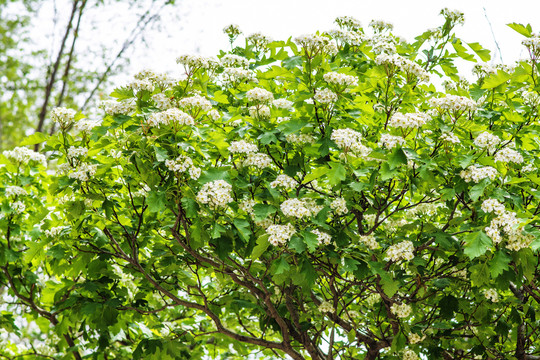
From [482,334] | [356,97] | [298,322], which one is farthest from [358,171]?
[482,334]

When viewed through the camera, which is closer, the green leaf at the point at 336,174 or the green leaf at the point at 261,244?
the green leaf at the point at 336,174

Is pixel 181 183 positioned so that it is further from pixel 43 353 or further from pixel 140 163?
pixel 43 353

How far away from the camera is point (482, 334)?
4.91 metres

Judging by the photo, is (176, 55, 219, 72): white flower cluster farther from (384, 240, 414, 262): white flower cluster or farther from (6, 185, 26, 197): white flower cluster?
(6, 185, 26, 197): white flower cluster

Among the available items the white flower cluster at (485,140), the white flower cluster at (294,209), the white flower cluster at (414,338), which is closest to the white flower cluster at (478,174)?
the white flower cluster at (485,140)

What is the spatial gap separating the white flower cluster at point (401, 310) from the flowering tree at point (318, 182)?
20mm

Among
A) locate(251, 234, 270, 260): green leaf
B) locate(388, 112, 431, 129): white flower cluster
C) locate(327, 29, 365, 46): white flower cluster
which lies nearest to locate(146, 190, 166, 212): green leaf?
locate(251, 234, 270, 260): green leaf

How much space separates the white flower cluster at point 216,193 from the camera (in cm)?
345

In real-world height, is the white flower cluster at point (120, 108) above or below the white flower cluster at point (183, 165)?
above

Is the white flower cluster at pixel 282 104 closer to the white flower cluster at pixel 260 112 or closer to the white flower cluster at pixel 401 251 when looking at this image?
the white flower cluster at pixel 260 112

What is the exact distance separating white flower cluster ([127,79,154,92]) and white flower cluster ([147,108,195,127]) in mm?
356

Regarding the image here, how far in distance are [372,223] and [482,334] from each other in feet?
4.84

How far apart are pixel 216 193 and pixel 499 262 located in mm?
1819

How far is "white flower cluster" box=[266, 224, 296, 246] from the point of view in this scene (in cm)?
342
